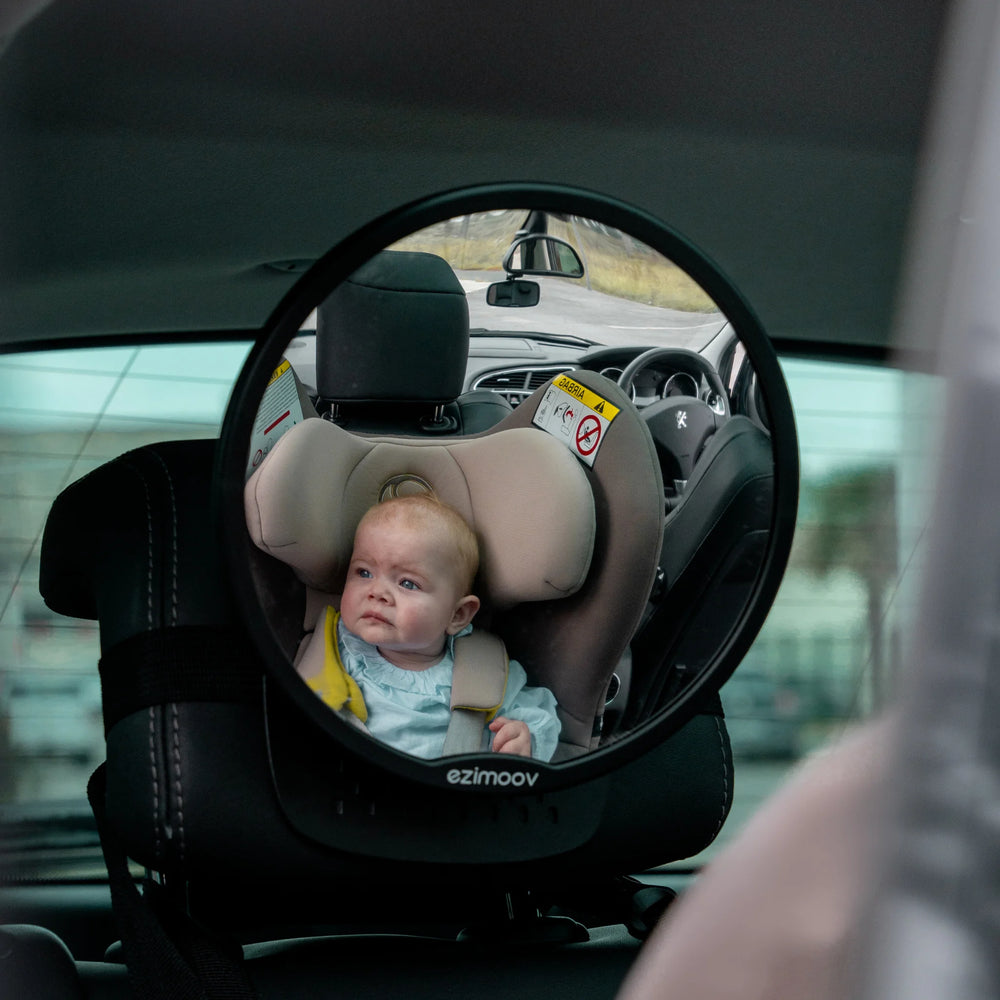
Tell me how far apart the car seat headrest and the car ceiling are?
0.32 meters

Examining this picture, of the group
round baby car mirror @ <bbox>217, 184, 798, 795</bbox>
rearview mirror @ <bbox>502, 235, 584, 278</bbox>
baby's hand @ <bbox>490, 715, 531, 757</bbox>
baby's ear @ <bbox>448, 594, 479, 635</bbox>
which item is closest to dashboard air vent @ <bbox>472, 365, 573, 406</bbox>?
round baby car mirror @ <bbox>217, 184, 798, 795</bbox>

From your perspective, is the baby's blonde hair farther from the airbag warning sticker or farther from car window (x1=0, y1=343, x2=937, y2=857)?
car window (x1=0, y1=343, x2=937, y2=857)

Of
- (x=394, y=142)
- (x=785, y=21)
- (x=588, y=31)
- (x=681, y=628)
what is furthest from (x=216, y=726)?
(x=785, y=21)

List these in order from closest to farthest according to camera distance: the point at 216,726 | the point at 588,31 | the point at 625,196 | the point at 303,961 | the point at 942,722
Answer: the point at 942,722 → the point at 588,31 → the point at 216,726 → the point at 303,961 → the point at 625,196

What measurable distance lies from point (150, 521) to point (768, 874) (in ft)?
3.07

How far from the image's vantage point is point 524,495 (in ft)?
3.59

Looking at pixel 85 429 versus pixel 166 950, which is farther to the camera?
pixel 85 429

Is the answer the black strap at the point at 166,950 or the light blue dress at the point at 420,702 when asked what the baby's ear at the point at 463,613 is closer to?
the light blue dress at the point at 420,702

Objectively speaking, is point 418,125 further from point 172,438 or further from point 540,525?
point 172,438

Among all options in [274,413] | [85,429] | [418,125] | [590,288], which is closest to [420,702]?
[274,413]

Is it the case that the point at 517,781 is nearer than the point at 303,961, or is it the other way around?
the point at 517,781

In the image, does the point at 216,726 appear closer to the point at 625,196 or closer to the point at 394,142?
the point at 394,142

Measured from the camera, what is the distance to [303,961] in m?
1.17

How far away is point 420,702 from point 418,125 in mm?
611
